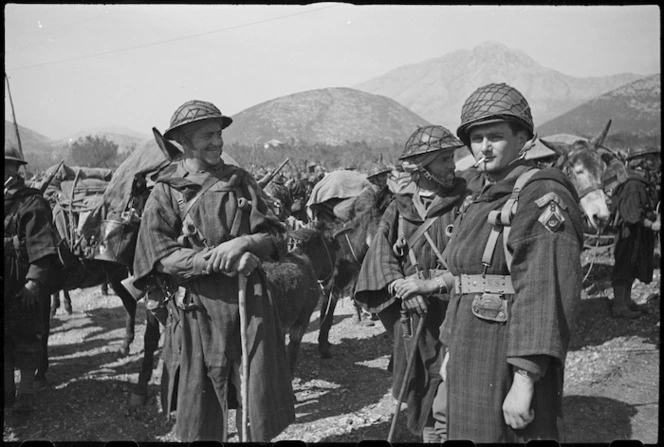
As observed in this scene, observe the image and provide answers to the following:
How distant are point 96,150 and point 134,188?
788 inches

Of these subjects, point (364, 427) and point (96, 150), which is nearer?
point (364, 427)

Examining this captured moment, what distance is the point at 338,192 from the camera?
772 centimetres

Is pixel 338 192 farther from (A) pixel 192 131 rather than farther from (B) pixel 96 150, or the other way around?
(B) pixel 96 150

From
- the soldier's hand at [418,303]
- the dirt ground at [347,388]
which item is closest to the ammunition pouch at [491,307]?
the soldier's hand at [418,303]

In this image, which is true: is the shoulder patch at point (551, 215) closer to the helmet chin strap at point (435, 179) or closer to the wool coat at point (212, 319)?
the helmet chin strap at point (435, 179)

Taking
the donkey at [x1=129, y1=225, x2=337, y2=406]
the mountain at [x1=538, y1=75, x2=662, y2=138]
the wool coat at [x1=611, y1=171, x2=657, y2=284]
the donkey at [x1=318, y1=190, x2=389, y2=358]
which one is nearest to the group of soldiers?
the donkey at [x1=129, y1=225, x2=337, y2=406]

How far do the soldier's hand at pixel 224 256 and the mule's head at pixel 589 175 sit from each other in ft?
18.7

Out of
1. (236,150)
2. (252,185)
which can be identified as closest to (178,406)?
(252,185)

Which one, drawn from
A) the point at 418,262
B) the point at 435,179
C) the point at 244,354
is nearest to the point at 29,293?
the point at 244,354

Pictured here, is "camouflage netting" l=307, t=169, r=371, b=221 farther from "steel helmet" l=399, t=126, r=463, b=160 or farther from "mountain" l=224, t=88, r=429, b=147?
"steel helmet" l=399, t=126, r=463, b=160

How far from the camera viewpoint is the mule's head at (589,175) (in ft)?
24.8

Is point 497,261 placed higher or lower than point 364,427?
higher

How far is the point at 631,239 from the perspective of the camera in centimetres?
805

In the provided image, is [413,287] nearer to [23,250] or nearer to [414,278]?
[414,278]
